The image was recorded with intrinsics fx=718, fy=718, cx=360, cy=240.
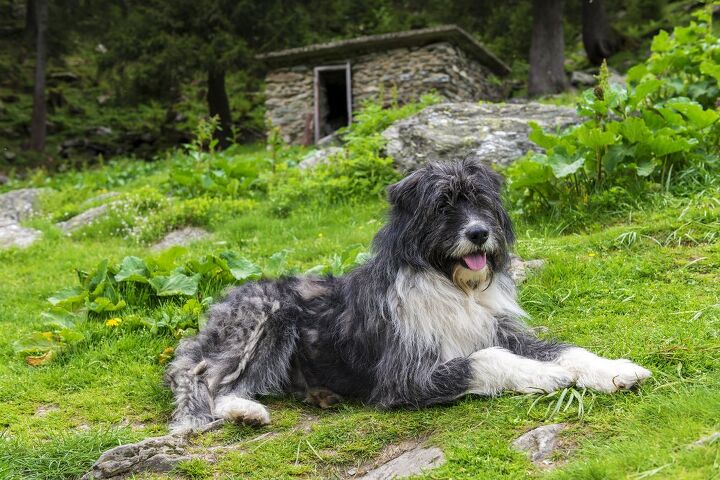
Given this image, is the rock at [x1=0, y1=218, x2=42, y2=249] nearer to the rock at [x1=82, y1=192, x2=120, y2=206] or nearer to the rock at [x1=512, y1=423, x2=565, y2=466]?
the rock at [x1=82, y1=192, x2=120, y2=206]

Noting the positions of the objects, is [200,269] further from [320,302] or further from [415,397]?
[415,397]

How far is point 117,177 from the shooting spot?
52.9 feet

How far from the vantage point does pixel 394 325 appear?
4.54m

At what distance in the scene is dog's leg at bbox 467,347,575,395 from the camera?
407cm

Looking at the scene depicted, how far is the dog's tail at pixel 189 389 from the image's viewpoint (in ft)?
14.9

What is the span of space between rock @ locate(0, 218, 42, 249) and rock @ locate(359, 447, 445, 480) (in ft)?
28.2

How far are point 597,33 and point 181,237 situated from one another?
18.4 m

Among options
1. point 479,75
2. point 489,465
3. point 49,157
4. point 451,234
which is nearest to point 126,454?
point 489,465

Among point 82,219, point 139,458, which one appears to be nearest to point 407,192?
point 139,458

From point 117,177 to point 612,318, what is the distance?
522 inches

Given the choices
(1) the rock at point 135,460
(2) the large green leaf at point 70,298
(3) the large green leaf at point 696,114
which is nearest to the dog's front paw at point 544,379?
(1) the rock at point 135,460

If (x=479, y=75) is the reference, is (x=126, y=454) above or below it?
below

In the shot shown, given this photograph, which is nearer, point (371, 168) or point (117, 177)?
point (371, 168)

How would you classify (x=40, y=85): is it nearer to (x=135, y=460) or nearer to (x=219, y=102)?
(x=219, y=102)
